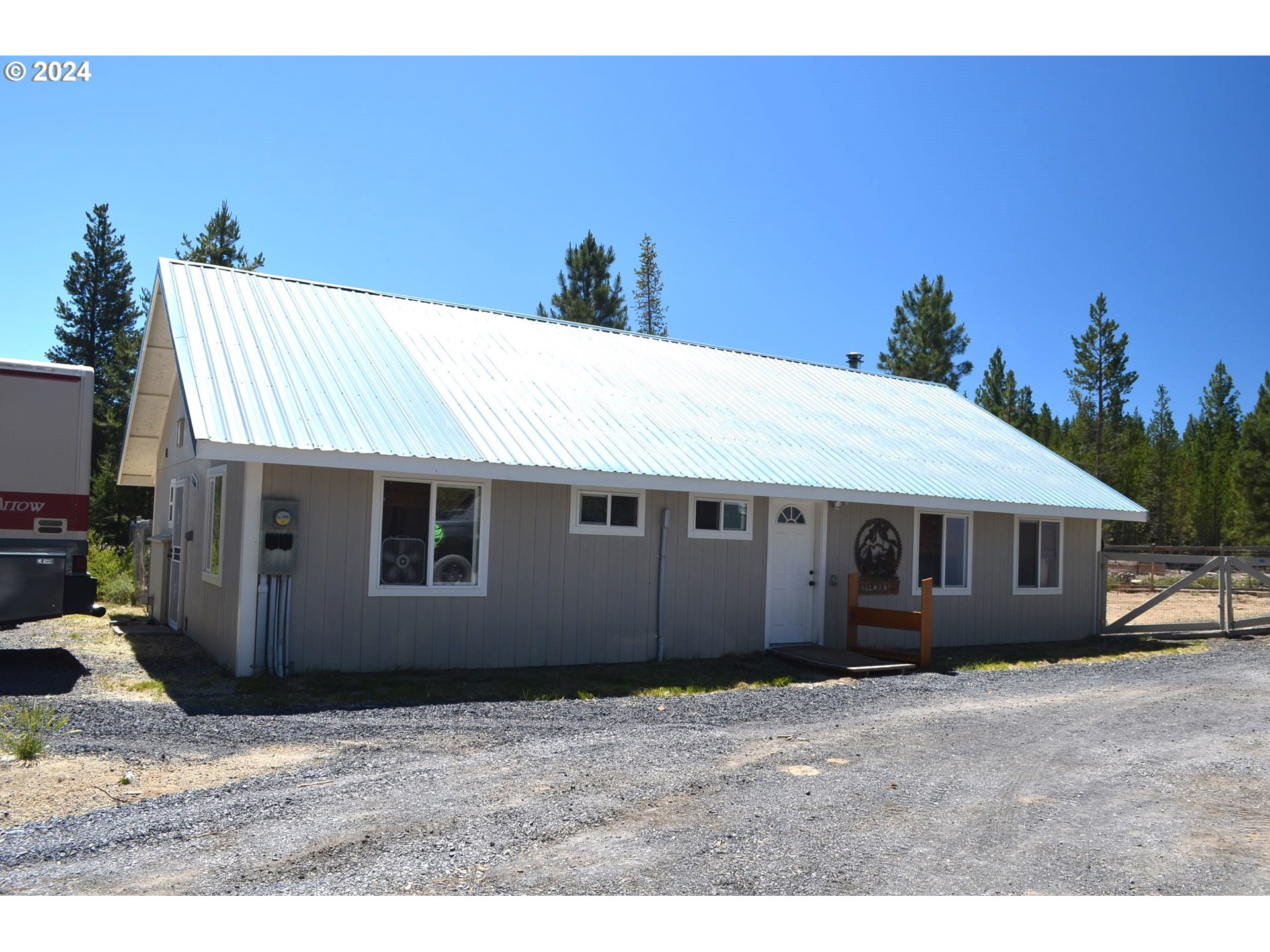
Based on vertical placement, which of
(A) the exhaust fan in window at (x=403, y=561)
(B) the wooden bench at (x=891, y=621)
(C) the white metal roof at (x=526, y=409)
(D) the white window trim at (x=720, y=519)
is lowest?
(B) the wooden bench at (x=891, y=621)

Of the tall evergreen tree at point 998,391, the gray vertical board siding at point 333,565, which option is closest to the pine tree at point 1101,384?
the tall evergreen tree at point 998,391

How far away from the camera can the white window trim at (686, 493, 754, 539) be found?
12219 millimetres

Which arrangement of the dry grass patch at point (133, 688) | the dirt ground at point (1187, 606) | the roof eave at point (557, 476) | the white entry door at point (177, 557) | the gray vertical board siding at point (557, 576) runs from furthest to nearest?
the dirt ground at point (1187, 606) < the white entry door at point (177, 557) < the gray vertical board siding at point (557, 576) < the roof eave at point (557, 476) < the dry grass patch at point (133, 688)

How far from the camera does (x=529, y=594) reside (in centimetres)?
1105

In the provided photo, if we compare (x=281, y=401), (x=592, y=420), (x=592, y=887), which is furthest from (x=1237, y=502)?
(x=592, y=887)

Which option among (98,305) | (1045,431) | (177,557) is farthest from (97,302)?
(1045,431)

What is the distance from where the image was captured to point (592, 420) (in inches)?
490

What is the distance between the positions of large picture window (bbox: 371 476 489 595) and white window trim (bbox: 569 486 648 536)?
1067mm

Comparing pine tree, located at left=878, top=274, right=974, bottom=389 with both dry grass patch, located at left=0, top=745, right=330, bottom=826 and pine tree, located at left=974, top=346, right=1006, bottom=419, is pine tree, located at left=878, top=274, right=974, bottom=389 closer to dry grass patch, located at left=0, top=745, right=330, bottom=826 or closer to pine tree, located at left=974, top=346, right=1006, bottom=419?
pine tree, located at left=974, top=346, right=1006, bottom=419

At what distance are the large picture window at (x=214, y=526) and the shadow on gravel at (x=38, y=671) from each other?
62.7 inches

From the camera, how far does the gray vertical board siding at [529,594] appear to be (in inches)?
392

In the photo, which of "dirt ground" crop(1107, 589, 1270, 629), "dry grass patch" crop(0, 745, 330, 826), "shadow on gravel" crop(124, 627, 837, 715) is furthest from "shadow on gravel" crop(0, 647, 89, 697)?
"dirt ground" crop(1107, 589, 1270, 629)

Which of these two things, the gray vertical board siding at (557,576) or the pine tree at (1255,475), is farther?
the pine tree at (1255,475)

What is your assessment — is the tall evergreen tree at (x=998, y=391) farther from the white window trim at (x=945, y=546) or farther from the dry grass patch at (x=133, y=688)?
the dry grass patch at (x=133, y=688)
